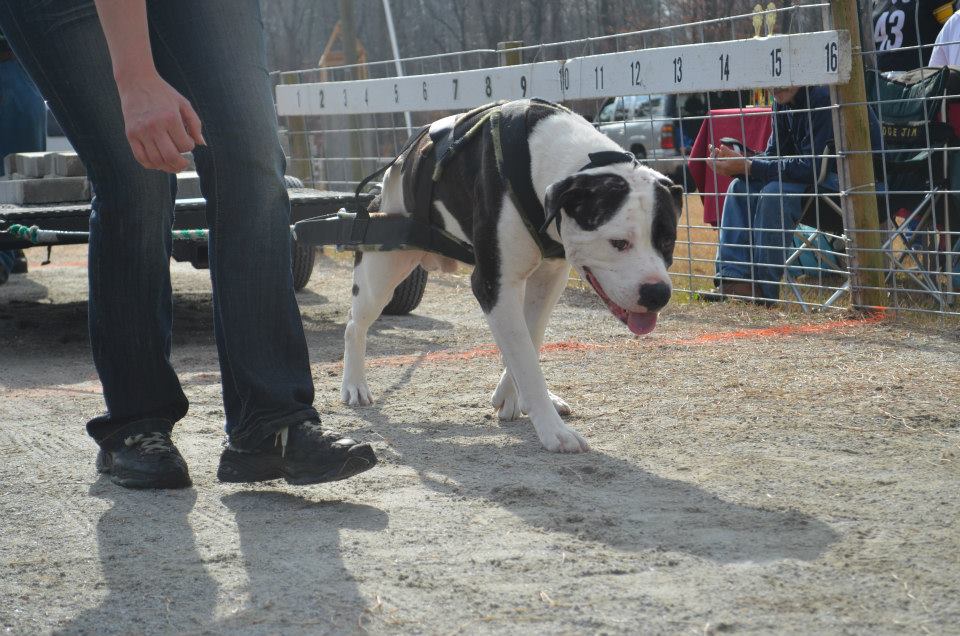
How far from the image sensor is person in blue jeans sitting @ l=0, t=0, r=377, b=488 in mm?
2633

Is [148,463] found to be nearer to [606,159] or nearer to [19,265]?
[606,159]

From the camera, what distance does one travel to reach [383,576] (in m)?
2.15

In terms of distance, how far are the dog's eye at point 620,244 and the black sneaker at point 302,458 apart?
2.95ft

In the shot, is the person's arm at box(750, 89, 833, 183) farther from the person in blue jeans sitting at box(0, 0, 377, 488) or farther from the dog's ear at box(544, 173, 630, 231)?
the person in blue jeans sitting at box(0, 0, 377, 488)

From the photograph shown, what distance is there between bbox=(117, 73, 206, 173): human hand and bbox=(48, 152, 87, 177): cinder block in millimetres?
3764

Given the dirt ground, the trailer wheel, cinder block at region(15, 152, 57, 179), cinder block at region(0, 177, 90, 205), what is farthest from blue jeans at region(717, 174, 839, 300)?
cinder block at region(15, 152, 57, 179)

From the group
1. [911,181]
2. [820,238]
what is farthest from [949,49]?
[820,238]

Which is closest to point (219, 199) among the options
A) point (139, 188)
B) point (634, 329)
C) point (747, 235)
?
point (139, 188)

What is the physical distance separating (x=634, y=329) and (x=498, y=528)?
0.98 metres

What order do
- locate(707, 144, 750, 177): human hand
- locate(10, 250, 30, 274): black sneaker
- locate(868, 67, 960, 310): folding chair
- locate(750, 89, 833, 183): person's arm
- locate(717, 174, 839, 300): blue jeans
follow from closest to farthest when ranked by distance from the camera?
locate(868, 67, 960, 310): folding chair
locate(750, 89, 833, 183): person's arm
locate(717, 174, 839, 300): blue jeans
locate(707, 144, 750, 177): human hand
locate(10, 250, 30, 274): black sneaker

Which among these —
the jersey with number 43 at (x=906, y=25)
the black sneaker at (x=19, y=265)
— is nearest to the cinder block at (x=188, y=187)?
the black sneaker at (x=19, y=265)

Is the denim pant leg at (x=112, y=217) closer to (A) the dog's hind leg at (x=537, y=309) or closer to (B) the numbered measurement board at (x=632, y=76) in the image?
(A) the dog's hind leg at (x=537, y=309)

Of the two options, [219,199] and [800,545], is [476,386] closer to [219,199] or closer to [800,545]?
[219,199]

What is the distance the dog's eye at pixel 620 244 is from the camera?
10.2 feet
